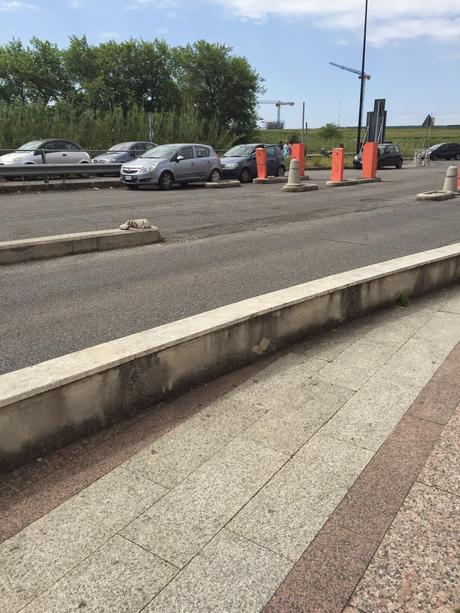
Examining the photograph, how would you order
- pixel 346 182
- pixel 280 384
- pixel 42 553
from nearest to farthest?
pixel 42 553 → pixel 280 384 → pixel 346 182

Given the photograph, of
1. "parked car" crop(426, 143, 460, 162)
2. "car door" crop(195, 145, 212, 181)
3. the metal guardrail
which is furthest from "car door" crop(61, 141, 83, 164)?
"parked car" crop(426, 143, 460, 162)

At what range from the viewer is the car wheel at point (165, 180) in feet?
58.1

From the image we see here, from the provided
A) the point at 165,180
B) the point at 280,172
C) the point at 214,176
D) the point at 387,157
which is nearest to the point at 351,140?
the point at 387,157

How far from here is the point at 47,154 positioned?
2059cm

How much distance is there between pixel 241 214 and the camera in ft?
40.5

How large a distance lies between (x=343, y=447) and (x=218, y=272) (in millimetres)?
4257

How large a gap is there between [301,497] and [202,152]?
1801 centimetres

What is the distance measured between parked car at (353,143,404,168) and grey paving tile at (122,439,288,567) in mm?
32378

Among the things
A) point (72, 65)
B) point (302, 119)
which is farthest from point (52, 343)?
point (72, 65)

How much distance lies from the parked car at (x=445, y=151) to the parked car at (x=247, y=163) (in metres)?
27.7

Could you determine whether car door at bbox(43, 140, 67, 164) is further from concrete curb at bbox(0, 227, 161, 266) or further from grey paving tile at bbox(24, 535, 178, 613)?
grey paving tile at bbox(24, 535, 178, 613)

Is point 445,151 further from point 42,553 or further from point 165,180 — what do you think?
point 42,553

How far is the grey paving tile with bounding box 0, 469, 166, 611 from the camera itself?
203cm

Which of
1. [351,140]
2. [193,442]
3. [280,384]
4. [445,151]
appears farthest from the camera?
[351,140]
